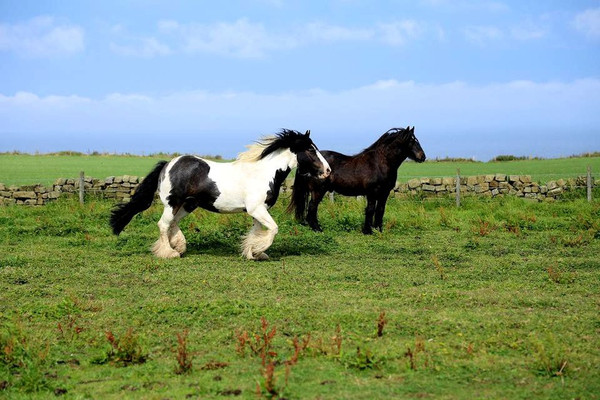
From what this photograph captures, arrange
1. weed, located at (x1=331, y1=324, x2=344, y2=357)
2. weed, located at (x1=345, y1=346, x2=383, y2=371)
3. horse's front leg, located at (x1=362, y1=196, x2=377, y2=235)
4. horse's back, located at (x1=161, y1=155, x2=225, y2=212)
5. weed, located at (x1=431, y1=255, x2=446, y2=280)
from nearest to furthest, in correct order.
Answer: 1. weed, located at (x1=345, y1=346, x2=383, y2=371)
2. weed, located at (x1=331, y1=324, x2=344, y2=357)
3. weed, located at (x1=431, y1=255, x2=446, y2=280)
4. horse's back, located at (x1=161, y1=155, x2=225, y2=212)
5. horse's front leg, located at (x1=362, y1=196, x2=377, y2=235)

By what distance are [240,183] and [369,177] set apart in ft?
14.3

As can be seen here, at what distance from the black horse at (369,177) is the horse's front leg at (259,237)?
11.9 ft

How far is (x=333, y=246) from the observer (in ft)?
43.8

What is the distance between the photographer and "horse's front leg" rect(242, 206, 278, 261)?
11750 mm

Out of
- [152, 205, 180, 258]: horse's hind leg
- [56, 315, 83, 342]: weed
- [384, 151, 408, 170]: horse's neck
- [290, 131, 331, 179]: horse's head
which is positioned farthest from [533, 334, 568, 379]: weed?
[384, 151, 408, 170]: horse's neck

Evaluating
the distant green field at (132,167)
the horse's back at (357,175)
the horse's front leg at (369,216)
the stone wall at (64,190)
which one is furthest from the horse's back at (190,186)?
the distant green field at (132,167)

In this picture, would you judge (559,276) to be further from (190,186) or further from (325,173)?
(190,186)

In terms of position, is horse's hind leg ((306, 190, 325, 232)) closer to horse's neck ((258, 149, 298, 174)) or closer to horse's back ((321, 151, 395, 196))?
horse's back ((321, 151, 395, 196))

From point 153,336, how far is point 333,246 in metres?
6.39

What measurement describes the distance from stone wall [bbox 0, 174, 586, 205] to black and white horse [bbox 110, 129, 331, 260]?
1028cm

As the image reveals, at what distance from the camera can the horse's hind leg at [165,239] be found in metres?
12.1

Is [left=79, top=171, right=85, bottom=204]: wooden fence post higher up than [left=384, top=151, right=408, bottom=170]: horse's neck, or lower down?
lower down

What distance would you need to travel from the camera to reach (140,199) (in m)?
12.6

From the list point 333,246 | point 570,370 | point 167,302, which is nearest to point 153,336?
point 167,302
